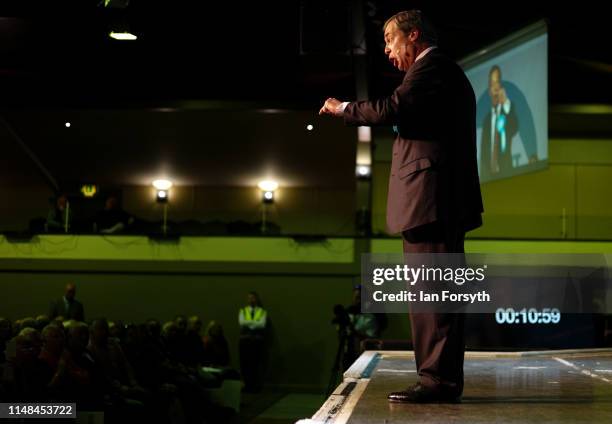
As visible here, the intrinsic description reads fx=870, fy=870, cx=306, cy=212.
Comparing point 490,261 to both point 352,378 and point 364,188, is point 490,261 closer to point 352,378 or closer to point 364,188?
point 364,188

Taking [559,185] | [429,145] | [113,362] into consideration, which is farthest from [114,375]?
[559,185]

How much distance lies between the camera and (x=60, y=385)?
437 centimetres

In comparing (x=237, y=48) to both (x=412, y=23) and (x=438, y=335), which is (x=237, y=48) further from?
(x=438, y=335)

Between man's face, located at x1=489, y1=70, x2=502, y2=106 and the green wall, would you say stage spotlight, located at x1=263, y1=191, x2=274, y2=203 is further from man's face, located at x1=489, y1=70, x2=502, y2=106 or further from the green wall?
man's face, located at x1=489, y1=70, x2=502, y2=106

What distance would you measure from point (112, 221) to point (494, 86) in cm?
557

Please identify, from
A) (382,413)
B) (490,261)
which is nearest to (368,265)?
(490,261)

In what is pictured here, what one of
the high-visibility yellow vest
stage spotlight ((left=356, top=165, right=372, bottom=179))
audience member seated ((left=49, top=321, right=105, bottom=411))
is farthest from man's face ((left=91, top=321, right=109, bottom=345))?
stage spotlight ((left=356, top=165, right=372, bottom=179))

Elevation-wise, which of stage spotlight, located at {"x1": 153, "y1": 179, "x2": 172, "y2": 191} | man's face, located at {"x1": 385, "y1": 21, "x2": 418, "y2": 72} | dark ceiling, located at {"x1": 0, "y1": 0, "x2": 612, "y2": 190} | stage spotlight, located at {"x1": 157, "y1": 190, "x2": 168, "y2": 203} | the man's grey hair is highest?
dark ceiling, located at {"x1": 0, "y1": 0, "x2": 612, "y2": 190}

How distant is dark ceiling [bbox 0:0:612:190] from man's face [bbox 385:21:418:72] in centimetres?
433

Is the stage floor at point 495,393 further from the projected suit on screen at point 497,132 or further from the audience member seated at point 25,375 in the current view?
the projected suit on screen at point 497,132

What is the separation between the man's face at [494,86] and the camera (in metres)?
8.12

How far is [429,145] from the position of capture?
2.58 meters

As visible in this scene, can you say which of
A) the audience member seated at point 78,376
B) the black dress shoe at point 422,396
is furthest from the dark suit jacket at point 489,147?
the black dress shoe at point 422,396

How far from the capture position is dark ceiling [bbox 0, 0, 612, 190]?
28.5 ft
